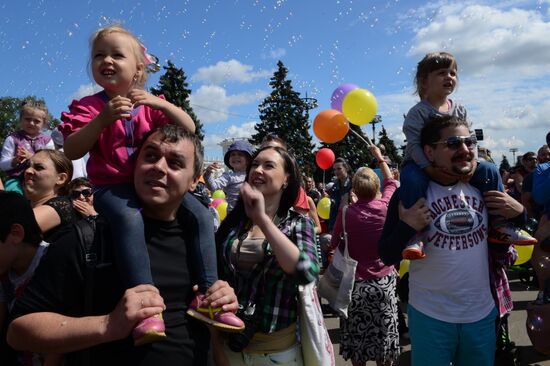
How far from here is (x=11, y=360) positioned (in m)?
2.05

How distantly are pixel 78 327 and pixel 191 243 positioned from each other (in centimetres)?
51

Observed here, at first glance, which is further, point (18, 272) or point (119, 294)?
point (18, 272)

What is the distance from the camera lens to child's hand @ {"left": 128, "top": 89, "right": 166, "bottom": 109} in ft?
6.02

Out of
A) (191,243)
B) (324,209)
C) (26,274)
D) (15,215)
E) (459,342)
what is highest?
(324,209)

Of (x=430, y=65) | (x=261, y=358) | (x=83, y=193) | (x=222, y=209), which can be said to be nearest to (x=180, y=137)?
(x=261, y=358)

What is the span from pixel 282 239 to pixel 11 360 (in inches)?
54.2

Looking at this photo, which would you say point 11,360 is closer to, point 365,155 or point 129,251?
point 129,251

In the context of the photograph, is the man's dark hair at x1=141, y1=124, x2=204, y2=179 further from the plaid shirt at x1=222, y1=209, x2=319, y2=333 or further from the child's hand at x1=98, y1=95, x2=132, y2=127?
the plaid shirt at x1=222, y1=209, x2=319, y2=333

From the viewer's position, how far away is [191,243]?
1758mm

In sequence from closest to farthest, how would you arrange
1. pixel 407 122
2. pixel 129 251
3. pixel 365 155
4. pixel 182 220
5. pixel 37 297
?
1. pixel 37 297
2. pixel 129 251
3. pixel 182 220
4. pixel 407 122
5. pixel 365 155

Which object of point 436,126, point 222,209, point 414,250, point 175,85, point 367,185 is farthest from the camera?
point 175,85

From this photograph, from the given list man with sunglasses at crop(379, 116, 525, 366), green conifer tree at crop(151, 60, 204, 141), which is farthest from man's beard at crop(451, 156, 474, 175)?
green conifer tree at crop(151, 60, 204, 141)

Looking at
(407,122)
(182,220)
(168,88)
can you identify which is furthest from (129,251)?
(168,88)

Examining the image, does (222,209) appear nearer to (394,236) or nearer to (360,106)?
(360,106)
